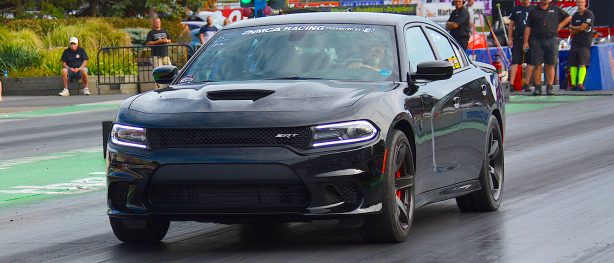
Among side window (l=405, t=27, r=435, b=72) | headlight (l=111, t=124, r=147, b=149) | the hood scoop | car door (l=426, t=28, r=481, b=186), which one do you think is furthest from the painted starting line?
the hood scoop

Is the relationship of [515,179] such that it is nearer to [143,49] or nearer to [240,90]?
[240,90]

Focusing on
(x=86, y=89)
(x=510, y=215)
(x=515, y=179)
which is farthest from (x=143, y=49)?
(x=510, y=215)

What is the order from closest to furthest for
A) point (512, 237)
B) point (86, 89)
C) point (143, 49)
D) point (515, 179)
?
point (512, 237) < point (515, 179) < point (86, 89) < point (143, 49)

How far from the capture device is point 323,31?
9.27 m

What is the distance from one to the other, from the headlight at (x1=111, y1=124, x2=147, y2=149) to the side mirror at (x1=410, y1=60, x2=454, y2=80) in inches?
73.3

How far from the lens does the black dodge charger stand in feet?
25.8

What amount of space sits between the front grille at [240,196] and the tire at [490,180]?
251 cm

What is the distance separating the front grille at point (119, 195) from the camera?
8.19 meters

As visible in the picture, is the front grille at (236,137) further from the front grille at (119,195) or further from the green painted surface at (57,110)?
the green painted surface at (57,110)

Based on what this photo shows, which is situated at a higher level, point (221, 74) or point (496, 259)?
point (221, 74)

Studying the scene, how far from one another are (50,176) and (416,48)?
602cm

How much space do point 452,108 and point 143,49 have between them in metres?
30.2

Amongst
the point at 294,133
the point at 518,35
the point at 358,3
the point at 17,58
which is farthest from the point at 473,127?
the point at 358,3

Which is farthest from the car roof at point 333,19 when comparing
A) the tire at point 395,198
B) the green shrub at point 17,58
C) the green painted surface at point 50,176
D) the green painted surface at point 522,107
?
the green shrub at point 17,58
